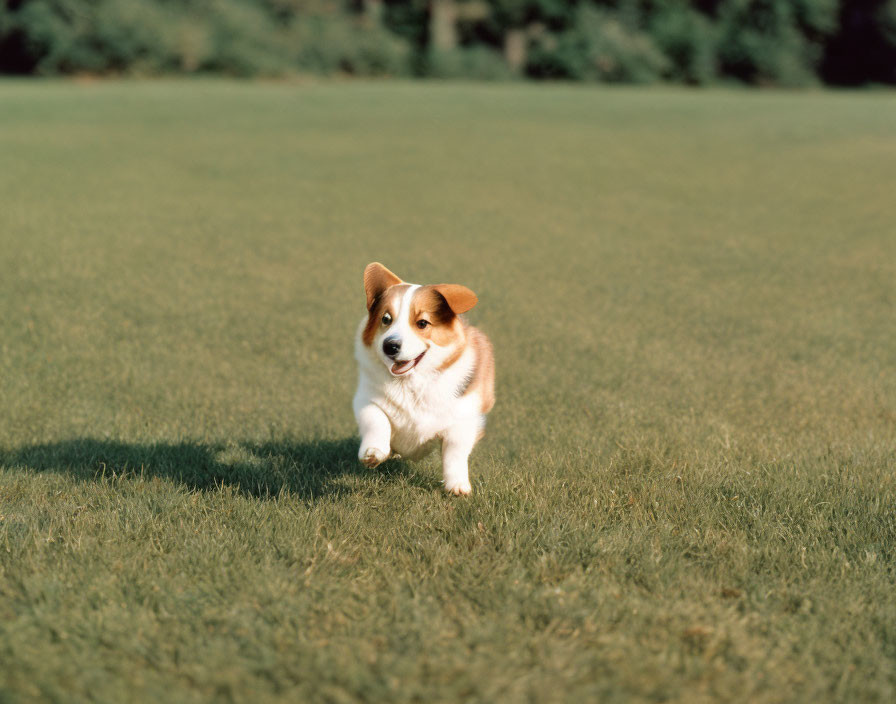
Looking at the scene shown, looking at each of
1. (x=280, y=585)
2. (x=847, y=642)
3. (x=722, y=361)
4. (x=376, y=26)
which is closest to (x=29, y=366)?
(x=280, y=585)

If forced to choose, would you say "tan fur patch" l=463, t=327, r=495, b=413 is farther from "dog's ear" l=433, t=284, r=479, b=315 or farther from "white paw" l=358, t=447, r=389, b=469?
"white paw" l=358, t=447, r=389, b=469

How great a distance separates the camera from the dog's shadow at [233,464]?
4.61 meters

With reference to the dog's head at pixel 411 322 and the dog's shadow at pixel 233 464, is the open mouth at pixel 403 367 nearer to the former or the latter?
the dog's head at pixel 411 322

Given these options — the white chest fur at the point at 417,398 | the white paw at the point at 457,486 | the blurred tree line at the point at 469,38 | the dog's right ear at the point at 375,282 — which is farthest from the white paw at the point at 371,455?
the blurred tree line at the point at 469,38

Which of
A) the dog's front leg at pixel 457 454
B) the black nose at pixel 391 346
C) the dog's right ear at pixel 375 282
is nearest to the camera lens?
the black nose at pixel 391 346

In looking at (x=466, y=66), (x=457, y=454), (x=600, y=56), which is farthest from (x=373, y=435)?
(x=600, y=56)

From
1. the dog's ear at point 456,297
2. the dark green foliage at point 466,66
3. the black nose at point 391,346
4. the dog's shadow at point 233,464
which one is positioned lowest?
the dog's shadow at point 233,464

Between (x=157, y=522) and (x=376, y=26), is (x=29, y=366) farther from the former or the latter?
(x=376, y=26)

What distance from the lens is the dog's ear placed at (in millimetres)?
3916

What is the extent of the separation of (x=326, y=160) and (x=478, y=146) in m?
4.44

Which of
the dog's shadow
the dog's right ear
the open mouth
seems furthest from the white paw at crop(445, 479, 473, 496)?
the dog's right ear

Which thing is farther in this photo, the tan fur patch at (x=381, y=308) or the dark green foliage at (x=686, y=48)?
the dark green foliage at (x=686, y=48)

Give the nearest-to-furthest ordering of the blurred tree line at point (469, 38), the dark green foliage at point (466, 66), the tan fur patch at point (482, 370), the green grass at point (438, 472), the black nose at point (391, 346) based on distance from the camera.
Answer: the green grass at point (438, 472) < the black nose at point (391, 346) < the tan fur patch at point (482, 370) < the blurred tree line at point (469, 38) < the dark green foliage at point (466, 66)

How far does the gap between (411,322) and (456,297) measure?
0.75 ft
